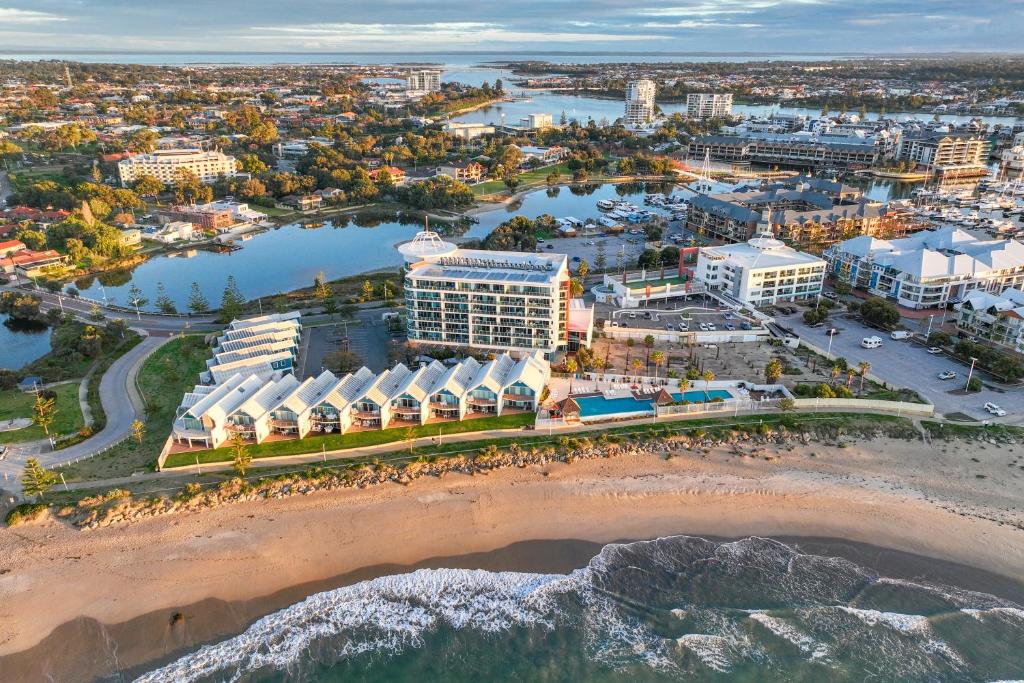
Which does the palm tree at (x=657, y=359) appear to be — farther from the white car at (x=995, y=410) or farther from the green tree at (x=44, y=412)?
the green tree at (x=44, y=412)

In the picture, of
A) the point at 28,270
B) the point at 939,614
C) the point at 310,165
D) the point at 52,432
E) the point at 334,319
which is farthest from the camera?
the point at 310,165

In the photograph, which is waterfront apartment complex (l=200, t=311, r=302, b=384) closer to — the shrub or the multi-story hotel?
the multi-story hotel

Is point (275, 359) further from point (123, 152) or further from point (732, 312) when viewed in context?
point (123, 152)

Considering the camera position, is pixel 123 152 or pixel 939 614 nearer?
pixel 939 614

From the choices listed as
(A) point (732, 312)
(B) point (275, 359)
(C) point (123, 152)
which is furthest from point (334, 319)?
(C) point (123, 152)

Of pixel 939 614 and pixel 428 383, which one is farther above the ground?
pixel 428 383

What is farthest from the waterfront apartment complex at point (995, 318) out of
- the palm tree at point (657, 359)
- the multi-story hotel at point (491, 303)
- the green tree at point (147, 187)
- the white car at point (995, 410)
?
the green tree at point (147, 187)

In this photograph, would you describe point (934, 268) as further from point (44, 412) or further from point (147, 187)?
point (147, 187)
